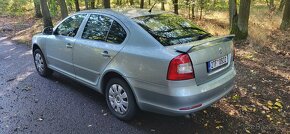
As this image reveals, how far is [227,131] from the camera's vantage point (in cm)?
423

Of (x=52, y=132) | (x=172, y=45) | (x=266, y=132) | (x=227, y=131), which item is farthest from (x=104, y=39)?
(x=266, y=132)

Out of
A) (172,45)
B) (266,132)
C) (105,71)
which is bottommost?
(266,132)

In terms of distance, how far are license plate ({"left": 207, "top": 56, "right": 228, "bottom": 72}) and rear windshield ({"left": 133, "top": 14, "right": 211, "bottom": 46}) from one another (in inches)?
19.3

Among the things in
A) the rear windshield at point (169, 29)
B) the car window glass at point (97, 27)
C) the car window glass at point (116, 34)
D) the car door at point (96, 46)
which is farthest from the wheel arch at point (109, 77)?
the rear windshield at point (169, 29)

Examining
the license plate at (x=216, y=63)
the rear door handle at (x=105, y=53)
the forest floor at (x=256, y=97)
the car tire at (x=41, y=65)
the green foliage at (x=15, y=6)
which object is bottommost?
the forest floor at (x=256, y=97)

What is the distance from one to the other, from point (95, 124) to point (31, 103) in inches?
65.3

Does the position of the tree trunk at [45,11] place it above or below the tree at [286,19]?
above

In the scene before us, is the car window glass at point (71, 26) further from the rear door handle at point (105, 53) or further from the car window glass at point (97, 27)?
the rear door handle at point (105, 53)

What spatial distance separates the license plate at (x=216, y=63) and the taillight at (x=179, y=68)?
1.37ft

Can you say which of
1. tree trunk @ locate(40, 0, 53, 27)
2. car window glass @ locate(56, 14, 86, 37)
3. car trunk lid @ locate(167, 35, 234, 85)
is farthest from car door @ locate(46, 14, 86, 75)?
tree trunk @ locate(40, 0, 53, 27)

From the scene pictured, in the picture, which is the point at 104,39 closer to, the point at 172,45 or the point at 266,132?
the point at 172,45

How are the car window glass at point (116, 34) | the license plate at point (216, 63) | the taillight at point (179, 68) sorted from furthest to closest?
the car window glass at point (116, 34)
the license plate at point (216, 63)
the taillight at point (179, 68)

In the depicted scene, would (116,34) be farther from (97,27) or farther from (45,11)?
(45,11)

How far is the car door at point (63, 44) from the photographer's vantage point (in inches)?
219
